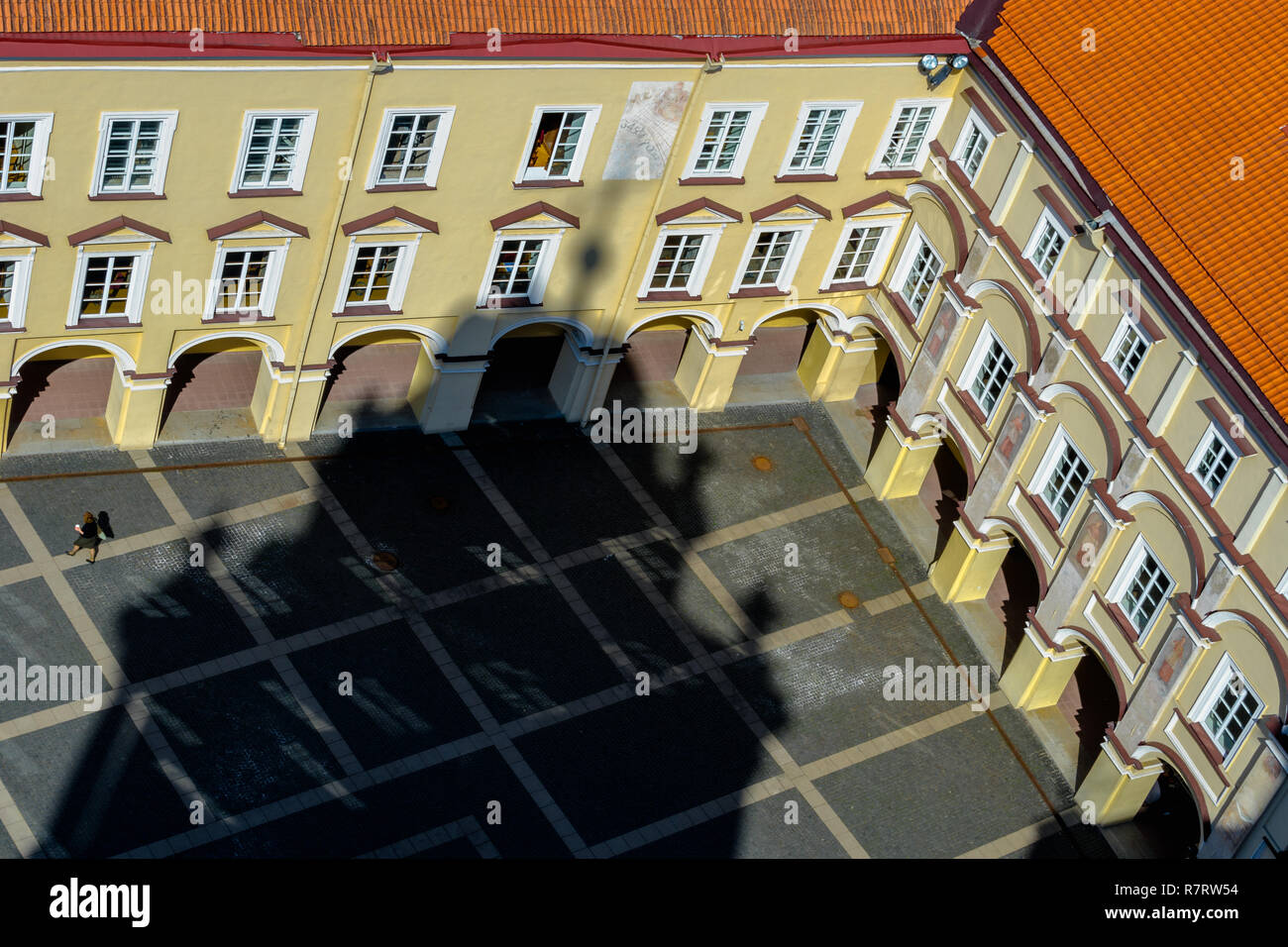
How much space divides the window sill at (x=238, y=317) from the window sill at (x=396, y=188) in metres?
5.37

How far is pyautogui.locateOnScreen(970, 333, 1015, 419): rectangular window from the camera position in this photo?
60.6 m

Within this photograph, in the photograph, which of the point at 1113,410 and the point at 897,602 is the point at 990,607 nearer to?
the point at 897,602

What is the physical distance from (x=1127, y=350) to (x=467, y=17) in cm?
2005

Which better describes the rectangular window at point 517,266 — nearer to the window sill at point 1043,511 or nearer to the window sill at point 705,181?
the window sill at point 705,181

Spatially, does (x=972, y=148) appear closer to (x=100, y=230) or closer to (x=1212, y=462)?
(x=1212, y=462)

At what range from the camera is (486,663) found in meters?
58.2

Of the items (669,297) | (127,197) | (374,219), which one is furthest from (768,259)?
(127,197)

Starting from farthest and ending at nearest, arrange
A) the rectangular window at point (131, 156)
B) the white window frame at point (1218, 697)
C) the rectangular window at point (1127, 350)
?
1. the rectangular window at point (1127, 350)
2. the rectangular window at point (131, 156)
3. the white window frame at point (1218, 697)

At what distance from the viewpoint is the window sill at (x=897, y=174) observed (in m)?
62.4

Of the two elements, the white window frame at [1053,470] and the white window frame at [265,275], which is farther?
the white window frame at [1053,470]

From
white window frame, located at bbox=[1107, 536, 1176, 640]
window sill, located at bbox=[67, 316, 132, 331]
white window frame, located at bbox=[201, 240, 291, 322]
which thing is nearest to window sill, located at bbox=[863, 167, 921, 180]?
white window frame, located at bbox=[1107, 536, 1176, 640]

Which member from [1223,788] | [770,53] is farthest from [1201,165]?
[1223,788]

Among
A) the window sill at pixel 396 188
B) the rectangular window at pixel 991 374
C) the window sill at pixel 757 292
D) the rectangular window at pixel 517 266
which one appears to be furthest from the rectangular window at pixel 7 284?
the rectangular window at pixel 991 374
